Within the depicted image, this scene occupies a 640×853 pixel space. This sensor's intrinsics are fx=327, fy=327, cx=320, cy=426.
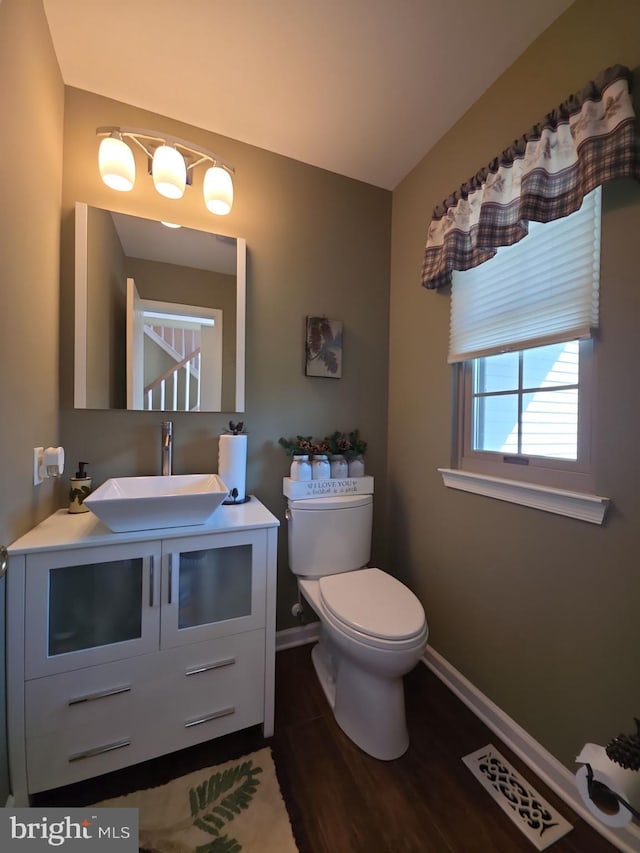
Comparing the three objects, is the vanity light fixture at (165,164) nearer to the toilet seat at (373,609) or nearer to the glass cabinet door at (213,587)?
the glass cabinet door at (213,587)

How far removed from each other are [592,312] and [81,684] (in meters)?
1.93

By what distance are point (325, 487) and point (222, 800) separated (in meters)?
1.09

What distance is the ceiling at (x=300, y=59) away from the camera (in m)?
1.11

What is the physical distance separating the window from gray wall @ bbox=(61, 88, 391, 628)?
55 centimetres

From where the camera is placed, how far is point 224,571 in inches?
47.7

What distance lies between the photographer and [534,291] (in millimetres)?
1186

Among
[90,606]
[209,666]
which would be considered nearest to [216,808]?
[209,666]

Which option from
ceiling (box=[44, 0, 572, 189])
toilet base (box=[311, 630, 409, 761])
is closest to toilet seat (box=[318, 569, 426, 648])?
toilet base (box=[311, 630, 409, 761])

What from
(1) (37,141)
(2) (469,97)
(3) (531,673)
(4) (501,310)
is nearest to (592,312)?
(4) (501,310)

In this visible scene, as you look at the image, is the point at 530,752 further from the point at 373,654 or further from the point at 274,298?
the point at 274,298

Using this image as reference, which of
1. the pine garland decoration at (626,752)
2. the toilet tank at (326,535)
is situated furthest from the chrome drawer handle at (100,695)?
the pine garland decoration at (626,752)

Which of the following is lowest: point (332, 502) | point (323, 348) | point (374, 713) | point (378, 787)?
point (378, 787)

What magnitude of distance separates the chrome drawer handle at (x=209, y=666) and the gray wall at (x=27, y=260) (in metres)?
0.49

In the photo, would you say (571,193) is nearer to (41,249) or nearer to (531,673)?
(531,673)
